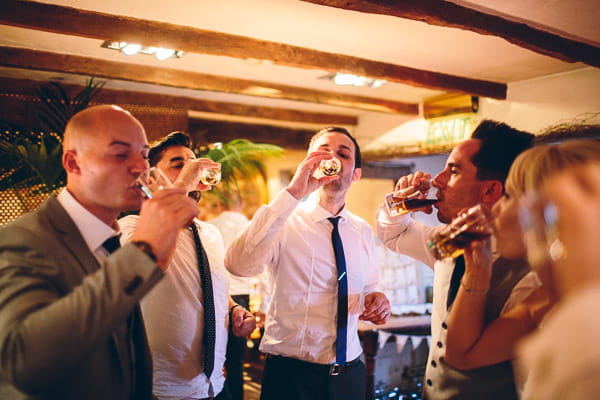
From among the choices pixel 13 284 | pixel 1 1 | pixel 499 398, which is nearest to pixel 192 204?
pixel 13 284

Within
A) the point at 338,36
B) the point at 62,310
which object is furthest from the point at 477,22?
the point at 62,310

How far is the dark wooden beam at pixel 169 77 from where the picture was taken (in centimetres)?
419

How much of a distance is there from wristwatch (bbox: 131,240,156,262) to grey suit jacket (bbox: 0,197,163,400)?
0.01 meters

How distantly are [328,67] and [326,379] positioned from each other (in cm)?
290

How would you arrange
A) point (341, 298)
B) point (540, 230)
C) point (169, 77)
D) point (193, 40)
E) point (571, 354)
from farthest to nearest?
1. point (169, 77)
2. point (193, 40)
3. point (341, 298)
4. point (540, 230)
5. point (571, 354)

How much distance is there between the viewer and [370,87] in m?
5.53

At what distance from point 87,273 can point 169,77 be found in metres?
3.90

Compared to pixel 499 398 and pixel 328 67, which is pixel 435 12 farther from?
pixel 499 398

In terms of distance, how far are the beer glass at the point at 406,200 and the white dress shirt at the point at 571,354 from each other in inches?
43.9

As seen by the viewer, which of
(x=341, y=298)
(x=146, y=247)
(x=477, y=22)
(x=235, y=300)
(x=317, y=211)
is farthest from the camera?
(x=235, y=300)

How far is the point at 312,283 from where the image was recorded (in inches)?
90.4

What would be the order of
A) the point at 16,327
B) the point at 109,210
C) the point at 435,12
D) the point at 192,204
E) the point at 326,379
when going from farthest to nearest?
1. the point at 435,12
2. the point at 326,379
3. the point at 109,210
4. the point at 192,204
5. the point at 16,327

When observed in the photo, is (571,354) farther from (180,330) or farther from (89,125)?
(180,330)

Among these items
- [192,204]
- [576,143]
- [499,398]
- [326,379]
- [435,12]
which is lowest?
[326,379]
